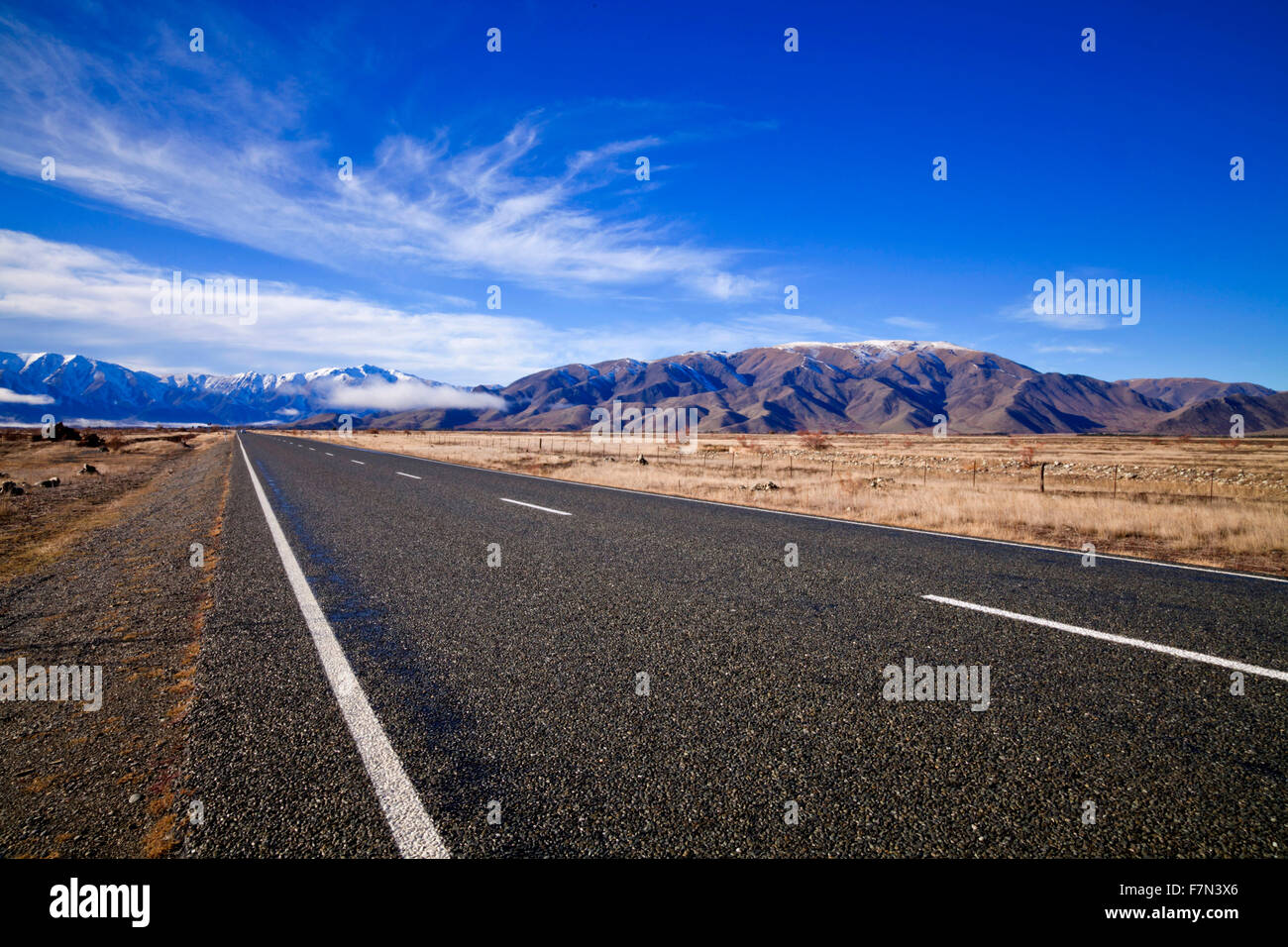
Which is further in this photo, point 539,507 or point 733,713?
point 539,507

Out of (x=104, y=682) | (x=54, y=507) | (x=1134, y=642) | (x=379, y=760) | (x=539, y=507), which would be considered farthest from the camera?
(x=54, y=507)

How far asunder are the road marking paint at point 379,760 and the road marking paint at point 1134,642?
181 inches

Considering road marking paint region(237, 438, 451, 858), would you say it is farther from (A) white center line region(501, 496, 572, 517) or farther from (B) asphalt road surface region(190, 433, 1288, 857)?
(A) white center line region(501, 496, 572, 517)

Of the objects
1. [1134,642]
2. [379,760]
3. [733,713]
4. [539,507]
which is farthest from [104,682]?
[539,507]

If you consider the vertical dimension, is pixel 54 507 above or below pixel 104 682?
above

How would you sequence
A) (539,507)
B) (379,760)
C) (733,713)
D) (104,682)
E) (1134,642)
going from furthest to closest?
(539,507)
(1134,642)
(104,682)
(733,713)
(379,760)

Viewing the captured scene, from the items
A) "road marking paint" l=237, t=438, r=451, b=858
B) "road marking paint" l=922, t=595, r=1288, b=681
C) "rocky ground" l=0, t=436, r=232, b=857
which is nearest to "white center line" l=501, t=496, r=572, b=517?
"rocky ground" l=0, t=436, r=232, b=857

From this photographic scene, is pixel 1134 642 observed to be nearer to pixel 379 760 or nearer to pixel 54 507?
pixel 379 760

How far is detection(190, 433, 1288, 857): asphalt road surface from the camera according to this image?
2.31m

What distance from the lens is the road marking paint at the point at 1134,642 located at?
376 cm

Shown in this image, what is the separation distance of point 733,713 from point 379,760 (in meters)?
1.80

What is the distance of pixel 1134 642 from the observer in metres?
4.24
